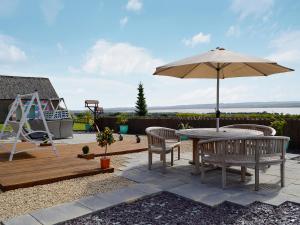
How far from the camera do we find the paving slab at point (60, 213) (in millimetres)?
3754

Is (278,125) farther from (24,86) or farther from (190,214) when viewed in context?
(24,86)

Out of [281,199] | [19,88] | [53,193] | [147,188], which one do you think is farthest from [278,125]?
[19,88]

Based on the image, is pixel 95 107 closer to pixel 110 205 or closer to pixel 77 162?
pixel 77 162

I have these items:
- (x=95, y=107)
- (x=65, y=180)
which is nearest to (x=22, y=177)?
(x=65, y=180)

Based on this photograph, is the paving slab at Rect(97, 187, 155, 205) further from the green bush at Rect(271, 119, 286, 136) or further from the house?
the house

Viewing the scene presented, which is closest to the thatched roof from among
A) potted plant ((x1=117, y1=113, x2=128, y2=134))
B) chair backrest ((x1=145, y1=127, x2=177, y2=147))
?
potted plant ((x1=117, y1=113, x2=128, y2=134))

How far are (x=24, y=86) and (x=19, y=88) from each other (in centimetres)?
72

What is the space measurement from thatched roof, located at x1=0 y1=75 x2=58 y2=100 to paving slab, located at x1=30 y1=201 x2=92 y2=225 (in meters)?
34.2

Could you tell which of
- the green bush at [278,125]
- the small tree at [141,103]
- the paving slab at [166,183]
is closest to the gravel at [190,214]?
the paving slab at [166,183]

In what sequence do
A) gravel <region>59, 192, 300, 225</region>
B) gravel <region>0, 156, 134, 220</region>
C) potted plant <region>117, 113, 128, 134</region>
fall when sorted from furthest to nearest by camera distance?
potted plant <region>117, 113, 128, 134</region>
gravel <region>0, 156, 134, 220</region>
gravel <region>59, 192, 300, 225</region>

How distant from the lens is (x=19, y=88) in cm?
3647

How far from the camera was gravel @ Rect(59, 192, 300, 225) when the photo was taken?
374 centimetres

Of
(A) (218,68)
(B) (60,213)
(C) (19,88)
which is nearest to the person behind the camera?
(B) (60,213)

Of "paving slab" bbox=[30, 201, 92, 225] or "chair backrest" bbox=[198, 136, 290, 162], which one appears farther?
"chair backrest" bbox=[198, 136, 290, 162]
